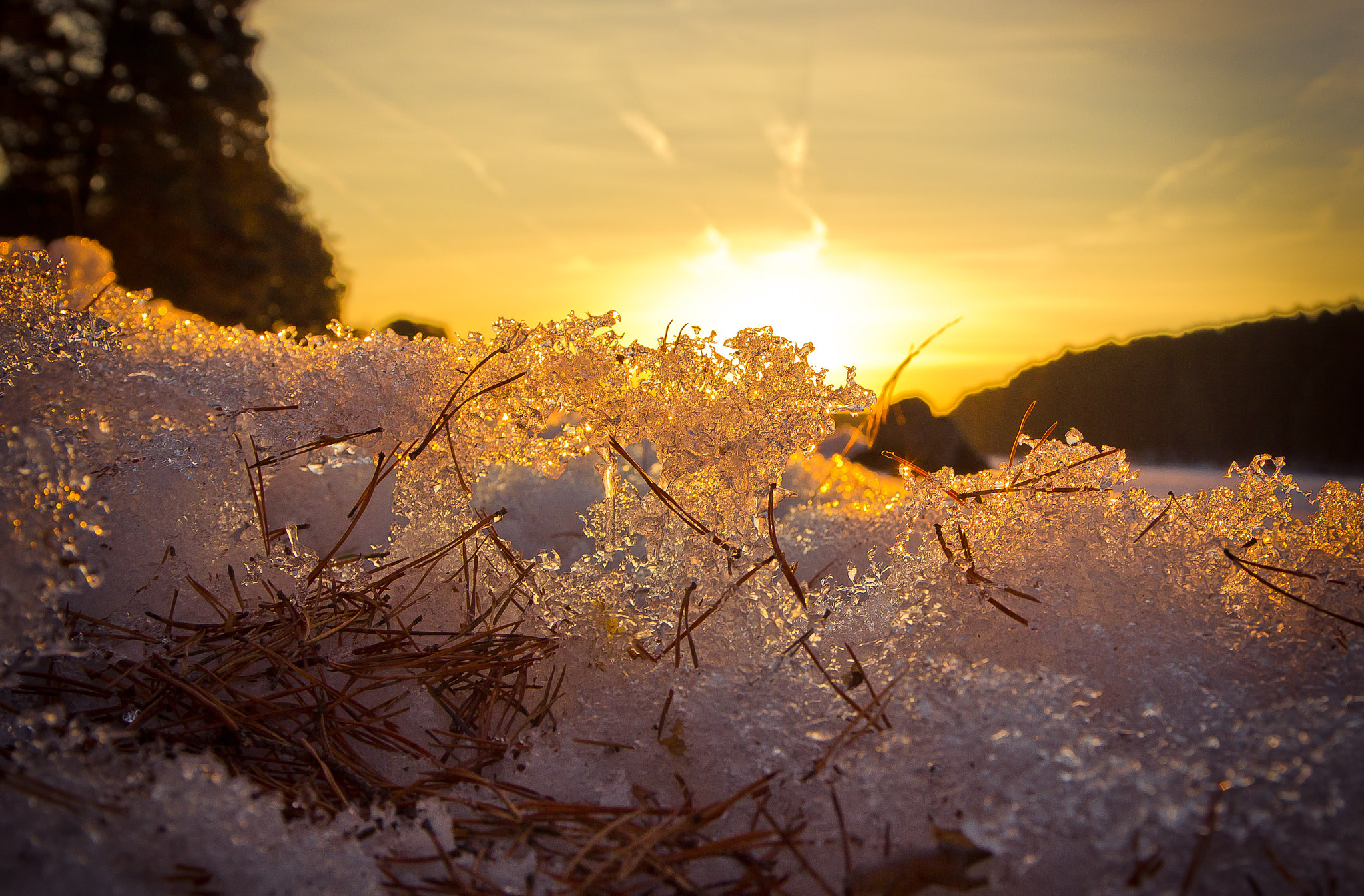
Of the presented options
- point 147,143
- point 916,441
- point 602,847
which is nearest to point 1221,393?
point 916,441

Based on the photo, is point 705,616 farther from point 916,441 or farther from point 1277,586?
point 916,441

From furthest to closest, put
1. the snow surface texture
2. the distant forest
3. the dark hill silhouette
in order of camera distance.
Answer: the distant forest
the dark hill silhouette
the snow surface texture

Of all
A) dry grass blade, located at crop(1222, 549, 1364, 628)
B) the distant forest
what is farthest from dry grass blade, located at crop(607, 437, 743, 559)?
the distant forest

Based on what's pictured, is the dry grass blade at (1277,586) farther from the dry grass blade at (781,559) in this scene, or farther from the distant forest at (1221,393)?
the distant forest at (1221,393)

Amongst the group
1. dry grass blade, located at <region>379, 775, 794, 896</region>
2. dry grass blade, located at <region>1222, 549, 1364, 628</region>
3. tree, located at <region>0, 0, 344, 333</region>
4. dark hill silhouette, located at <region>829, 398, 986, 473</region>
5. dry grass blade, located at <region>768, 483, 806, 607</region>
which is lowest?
dry grass blade, located at <region>379, 775, 794, 896</region>

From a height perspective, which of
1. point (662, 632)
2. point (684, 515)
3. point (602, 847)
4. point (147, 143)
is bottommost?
point (602, 847)

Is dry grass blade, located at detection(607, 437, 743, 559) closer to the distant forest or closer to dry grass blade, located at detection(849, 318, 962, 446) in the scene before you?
dry grass blade, located at detection(849, 318, 962, 446)
